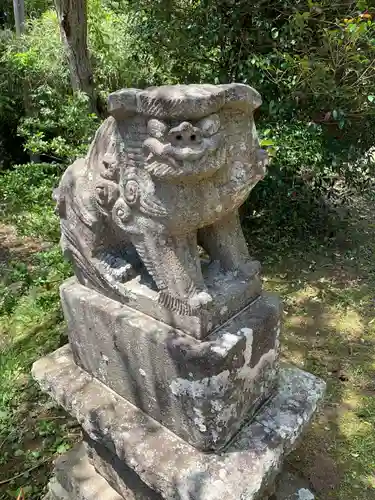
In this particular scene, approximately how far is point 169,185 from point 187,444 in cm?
88

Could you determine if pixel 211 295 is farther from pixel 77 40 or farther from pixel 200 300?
pixel 77 40

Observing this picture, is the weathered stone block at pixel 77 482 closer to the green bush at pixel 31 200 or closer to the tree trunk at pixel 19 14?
the green bush at pixel 31 200

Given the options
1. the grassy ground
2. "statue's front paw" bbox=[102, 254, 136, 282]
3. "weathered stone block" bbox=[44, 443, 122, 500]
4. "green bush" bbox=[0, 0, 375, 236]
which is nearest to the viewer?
"statue's front paw" bbox=[102, 254, 136, 282]

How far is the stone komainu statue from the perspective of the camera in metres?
1.23

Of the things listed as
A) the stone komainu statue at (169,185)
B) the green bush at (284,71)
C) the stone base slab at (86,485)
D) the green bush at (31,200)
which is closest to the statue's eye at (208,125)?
the stone komainu statue at (169,185)

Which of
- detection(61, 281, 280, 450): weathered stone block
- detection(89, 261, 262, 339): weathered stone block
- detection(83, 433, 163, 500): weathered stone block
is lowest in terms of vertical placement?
detection(83, 433, 163, 500): weathered stone block

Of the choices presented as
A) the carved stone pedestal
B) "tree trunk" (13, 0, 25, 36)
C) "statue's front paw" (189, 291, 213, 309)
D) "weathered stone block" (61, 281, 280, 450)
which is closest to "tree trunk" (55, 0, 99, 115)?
"tree trunk" (13, 0, 25, 36)

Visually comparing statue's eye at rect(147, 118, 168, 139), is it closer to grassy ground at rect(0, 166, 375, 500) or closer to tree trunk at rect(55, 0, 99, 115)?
grassy ground at rect(0, 166, 375, 500)

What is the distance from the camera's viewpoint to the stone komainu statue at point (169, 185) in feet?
4.03

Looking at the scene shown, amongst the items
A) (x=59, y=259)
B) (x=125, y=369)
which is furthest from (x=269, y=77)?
(x=125, y=369)

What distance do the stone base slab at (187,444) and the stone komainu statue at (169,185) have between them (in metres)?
0.45

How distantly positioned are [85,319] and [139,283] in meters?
0.30

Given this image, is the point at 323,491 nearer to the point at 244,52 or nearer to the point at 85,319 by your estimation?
the point at 85,319

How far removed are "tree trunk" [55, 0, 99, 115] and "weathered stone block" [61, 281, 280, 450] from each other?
349cm
